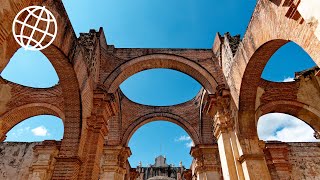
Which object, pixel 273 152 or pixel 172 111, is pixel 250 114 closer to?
pixel 273 152

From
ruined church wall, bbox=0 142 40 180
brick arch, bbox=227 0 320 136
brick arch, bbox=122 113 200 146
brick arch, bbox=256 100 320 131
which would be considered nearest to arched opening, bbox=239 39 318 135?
brick arch, bbox=227 0 320 136

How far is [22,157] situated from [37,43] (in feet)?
22.6

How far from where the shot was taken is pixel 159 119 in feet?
40.1

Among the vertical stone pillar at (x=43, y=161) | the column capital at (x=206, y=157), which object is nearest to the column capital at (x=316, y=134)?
the column capital at (x=206, y=157)

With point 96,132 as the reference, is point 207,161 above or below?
above

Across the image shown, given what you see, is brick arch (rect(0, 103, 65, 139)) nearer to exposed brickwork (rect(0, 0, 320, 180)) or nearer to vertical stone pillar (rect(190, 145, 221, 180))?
exposed brickwork (rect(0, 0, 320, 180))

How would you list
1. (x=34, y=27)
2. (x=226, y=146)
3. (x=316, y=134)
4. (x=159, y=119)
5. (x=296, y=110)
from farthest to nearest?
1. (x=159, y=119)
2. (x=316, y=134)
3. (x=296, y=110)
4. (x=226, y=146)
5. (x=34, y=27)

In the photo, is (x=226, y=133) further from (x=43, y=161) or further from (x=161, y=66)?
(x=43, y=161)

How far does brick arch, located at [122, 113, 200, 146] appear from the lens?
11.3 metres

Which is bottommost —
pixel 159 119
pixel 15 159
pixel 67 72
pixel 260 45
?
pixel 15 159

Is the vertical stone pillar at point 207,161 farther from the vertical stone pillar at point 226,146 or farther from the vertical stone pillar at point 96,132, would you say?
the vertical stone pillar at point 96,132

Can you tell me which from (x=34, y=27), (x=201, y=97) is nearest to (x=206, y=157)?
(x=201, y=97)

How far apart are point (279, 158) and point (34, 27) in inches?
340

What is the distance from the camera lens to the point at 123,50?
28.0 ft
